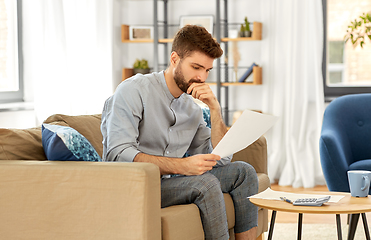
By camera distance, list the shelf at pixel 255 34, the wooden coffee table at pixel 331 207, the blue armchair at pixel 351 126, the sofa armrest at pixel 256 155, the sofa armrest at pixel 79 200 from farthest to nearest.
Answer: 1. the shelf at pixel 255 34
2. the blue armchair at pixel 351 126
3. the sofa armrest at pixel 256 155
4. the wooden coffee table at pixel 331 207
5. the sofa armrest at pixel 79 200

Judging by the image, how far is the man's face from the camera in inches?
73.8

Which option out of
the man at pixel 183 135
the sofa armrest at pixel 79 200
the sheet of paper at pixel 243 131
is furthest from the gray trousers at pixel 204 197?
the sofa armrest at pixel 79 200

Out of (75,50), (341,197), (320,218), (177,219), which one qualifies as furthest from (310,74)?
(177,219)

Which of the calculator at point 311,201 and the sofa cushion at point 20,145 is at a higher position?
the sofa cushion at point 20,145

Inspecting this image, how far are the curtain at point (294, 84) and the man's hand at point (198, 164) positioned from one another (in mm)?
2728

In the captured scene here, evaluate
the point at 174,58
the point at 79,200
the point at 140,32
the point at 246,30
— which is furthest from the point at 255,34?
the point at 79,200

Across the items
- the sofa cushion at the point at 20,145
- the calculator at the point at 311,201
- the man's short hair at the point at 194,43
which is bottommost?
the calculator at the point at 311,201

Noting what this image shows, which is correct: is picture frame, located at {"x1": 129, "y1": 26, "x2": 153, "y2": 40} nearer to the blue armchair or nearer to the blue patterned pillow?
the blue armchair

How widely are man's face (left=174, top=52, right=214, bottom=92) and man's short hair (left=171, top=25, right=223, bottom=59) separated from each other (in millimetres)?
20

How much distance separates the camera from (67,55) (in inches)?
137

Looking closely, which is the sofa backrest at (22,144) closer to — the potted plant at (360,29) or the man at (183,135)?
the man at (183,135)

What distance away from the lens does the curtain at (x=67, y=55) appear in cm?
327

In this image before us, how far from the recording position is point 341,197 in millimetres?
1702

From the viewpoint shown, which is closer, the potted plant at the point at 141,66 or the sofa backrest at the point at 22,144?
the sofa backrest at the point at 22,144
